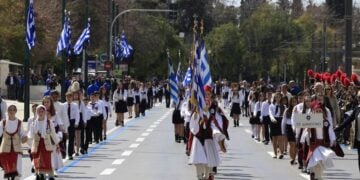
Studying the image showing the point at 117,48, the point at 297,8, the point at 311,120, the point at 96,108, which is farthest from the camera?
the point at 297,8

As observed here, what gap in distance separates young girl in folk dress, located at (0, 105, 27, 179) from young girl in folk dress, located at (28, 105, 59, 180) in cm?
35

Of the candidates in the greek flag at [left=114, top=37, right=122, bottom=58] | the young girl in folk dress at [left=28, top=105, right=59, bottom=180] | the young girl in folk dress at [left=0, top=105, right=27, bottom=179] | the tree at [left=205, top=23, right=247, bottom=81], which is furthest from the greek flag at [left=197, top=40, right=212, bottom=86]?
the tree at [left=205, top=23, right=247, bottom=81]

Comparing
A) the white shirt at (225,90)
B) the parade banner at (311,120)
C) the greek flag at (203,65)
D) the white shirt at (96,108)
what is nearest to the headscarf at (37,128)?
the greek flag at (203,65)

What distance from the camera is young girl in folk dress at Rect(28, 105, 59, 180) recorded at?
1542 centimetres

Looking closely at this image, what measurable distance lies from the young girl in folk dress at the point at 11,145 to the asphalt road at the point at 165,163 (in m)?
1.95

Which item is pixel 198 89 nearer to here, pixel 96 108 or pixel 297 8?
pixel 96 108

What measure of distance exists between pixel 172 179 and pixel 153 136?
13366 mm

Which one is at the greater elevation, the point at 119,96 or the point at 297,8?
the point at 297,8

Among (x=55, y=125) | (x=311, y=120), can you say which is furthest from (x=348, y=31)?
(x=55, y=125)

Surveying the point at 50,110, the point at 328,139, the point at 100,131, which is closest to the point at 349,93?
the point at 100,131

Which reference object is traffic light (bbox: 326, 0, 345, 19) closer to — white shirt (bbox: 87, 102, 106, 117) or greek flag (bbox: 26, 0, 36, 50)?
greek flag (bbox: 26, 0, 36, 50)

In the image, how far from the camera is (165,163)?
20438mm

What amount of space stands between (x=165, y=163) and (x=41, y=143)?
5416 millimetres

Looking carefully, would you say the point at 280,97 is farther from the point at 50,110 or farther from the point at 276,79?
the point at 276,79
